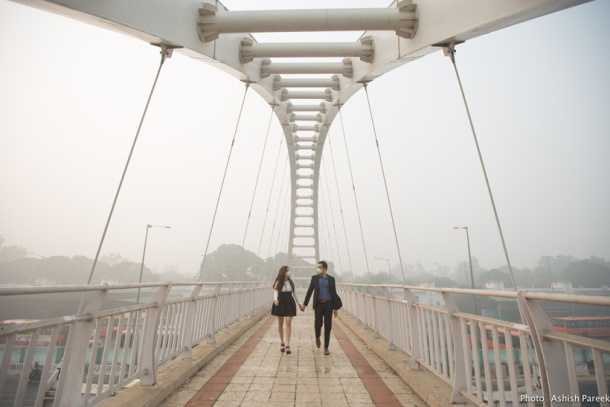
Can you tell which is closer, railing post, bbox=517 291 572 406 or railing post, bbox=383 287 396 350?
railing post, bbox=517 291 572 406

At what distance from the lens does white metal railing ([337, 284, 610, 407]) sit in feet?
5.62

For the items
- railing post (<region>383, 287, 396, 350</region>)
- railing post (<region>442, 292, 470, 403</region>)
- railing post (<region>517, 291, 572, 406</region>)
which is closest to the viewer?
railing post (<region>517, 291, 572, 406</region>)

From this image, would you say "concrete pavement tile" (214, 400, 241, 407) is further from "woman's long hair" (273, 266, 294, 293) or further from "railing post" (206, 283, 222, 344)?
"woman's long hair" (273, 266, 294, 293)

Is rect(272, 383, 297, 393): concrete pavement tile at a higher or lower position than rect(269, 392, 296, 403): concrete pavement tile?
higher

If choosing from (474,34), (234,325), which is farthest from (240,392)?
(474,34)

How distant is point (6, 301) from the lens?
223cm

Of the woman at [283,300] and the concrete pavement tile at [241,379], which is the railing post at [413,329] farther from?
the woman at [283,300]

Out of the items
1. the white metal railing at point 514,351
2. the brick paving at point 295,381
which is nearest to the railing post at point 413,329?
the white metal railing at point 514,351

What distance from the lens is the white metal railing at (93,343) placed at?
2061 millimetres

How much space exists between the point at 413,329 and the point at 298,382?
1.54m

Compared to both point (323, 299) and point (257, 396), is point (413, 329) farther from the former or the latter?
point (323, 299)

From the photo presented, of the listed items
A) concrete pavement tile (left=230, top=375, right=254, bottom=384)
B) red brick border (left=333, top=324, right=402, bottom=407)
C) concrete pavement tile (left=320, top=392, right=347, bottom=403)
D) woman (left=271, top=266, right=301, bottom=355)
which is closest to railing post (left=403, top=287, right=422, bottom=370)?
red brick border (left=333, top=324, right=402, bottom=407)

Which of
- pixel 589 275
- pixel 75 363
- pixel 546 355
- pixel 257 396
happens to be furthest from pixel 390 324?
pixel 75 363

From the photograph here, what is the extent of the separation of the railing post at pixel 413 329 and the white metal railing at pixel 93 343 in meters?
2.83
